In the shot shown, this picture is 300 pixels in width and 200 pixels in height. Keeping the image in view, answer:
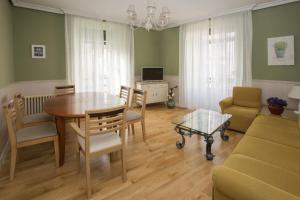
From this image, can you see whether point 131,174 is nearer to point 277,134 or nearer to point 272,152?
point 272,152

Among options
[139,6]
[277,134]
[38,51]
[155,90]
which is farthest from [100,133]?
[155,90]

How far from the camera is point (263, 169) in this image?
1477 millimetres

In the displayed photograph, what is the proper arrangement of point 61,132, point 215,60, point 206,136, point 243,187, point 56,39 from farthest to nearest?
point 215,60 → point 56,39 → point 206,136 → point 61,132 → point 243,187

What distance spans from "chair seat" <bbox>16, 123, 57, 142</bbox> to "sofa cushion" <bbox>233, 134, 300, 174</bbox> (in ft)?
6.89

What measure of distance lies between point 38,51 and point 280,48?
16.5ft

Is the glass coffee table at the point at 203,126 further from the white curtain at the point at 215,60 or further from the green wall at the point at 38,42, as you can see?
the green wall at the point at 38,42

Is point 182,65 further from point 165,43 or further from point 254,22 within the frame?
point 254,22

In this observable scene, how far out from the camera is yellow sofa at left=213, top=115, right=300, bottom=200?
3.80ft

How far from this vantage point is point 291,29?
12.0 feet

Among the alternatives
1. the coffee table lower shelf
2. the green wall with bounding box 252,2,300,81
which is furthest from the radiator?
the green wall with bounding box 252,2,300,81

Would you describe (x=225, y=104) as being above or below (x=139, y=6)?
below

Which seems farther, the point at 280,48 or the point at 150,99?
the point at 150,99

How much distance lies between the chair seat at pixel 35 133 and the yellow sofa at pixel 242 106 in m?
3.10

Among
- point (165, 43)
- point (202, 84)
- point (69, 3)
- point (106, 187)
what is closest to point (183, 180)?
point (106, 187)
